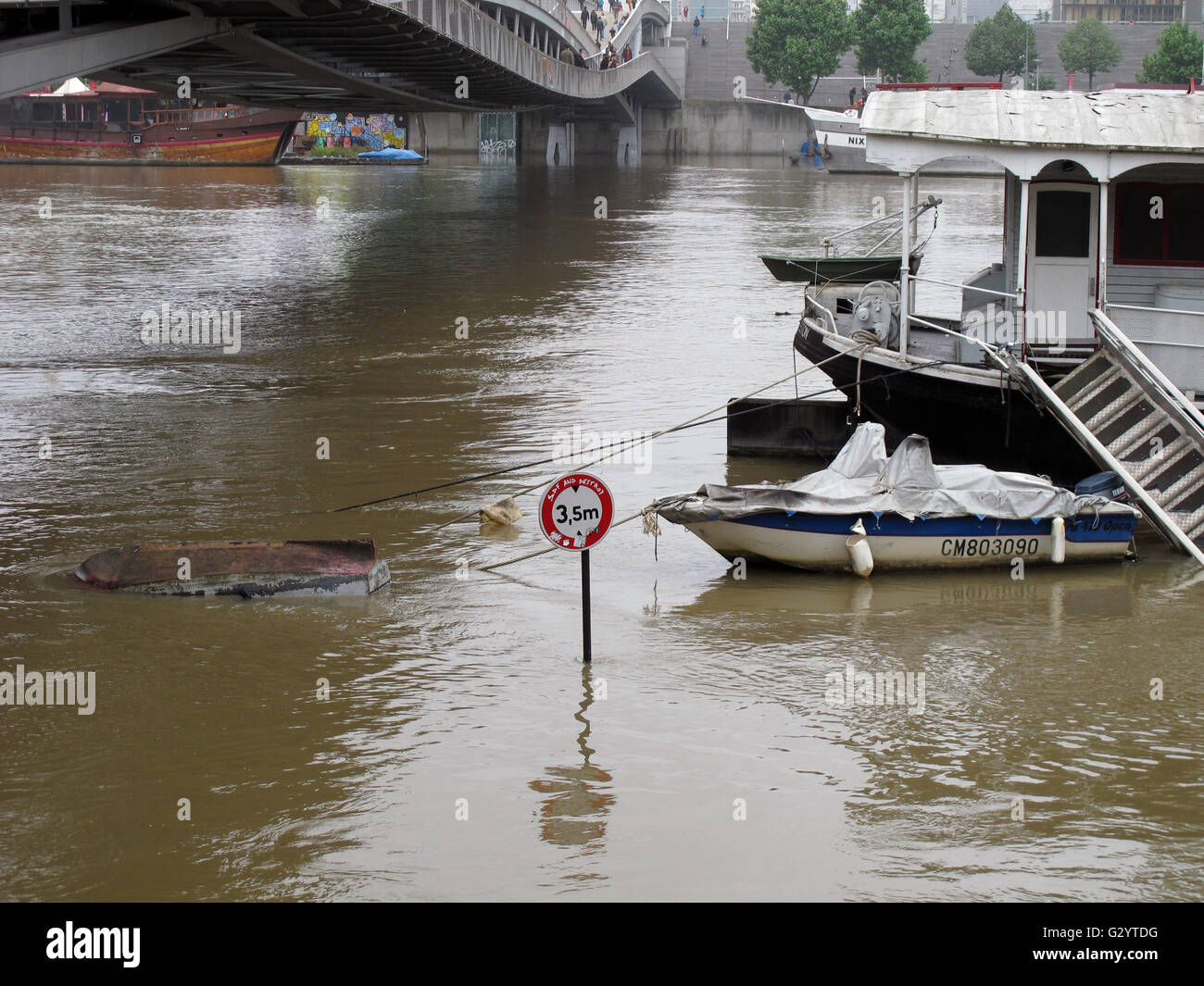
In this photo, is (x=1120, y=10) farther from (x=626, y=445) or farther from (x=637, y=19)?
(x=626, y=445)

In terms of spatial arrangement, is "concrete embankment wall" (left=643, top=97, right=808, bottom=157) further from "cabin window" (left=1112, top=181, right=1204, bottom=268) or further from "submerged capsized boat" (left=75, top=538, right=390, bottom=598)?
"submerged capsized boat" (left=75, top=538, right=390, bottom=598)

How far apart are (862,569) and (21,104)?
9285cm

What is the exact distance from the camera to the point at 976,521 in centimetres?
1359

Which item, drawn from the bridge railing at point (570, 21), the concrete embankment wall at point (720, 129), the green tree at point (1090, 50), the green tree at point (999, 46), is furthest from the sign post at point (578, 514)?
the green tree at point (999, 46)

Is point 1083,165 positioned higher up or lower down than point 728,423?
higher up

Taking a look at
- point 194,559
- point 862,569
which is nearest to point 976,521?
point 862,569

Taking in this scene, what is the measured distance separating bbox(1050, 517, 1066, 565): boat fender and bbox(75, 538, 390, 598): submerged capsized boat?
642 cm

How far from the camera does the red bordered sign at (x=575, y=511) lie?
36.2 feet

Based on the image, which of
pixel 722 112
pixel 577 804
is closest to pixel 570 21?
pixel 722 112

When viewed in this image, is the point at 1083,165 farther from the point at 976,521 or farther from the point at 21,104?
the point at 21,104

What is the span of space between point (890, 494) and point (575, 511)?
3856mm

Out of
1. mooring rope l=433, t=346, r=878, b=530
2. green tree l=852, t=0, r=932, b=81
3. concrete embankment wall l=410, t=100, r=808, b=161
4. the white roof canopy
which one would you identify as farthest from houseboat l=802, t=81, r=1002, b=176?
the white roof canopy

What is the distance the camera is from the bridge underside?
22.9m
